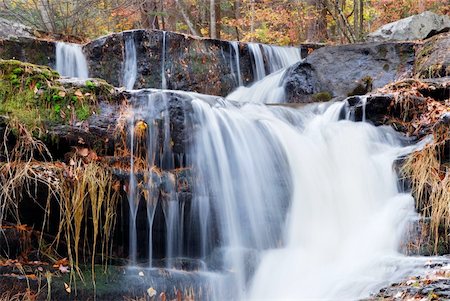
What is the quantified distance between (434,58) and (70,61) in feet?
21.9

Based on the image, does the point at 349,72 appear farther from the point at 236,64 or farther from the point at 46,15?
the point at 46,15

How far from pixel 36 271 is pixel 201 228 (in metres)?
1.54

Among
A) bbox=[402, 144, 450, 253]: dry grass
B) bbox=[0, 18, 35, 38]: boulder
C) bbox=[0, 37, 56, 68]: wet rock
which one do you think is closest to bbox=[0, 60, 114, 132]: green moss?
bbox=[402, 144, 450, 253]: dry grass

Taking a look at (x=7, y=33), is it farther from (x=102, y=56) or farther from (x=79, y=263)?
(x=79, y=263)

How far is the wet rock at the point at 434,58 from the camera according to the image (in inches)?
304

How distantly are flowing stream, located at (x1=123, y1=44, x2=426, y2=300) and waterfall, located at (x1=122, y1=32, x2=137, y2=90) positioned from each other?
12.5 feet

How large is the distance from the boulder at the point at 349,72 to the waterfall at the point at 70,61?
3960 millimetres

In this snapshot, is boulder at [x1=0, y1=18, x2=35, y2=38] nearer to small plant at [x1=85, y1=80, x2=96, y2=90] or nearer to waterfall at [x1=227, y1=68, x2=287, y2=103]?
waterfall at [x1=227, y1=68, x2=287, y2=103]

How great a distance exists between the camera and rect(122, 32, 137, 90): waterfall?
9273mm

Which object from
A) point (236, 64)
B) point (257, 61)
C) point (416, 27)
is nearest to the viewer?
point (236, 64)

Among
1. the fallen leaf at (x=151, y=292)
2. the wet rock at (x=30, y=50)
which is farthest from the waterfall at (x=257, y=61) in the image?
the fallen leaf at (x=151, y=292)

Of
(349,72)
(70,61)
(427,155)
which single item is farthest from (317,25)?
(427,155)

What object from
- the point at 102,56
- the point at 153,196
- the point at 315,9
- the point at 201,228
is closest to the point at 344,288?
the point at 201,228

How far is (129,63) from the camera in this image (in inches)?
367
